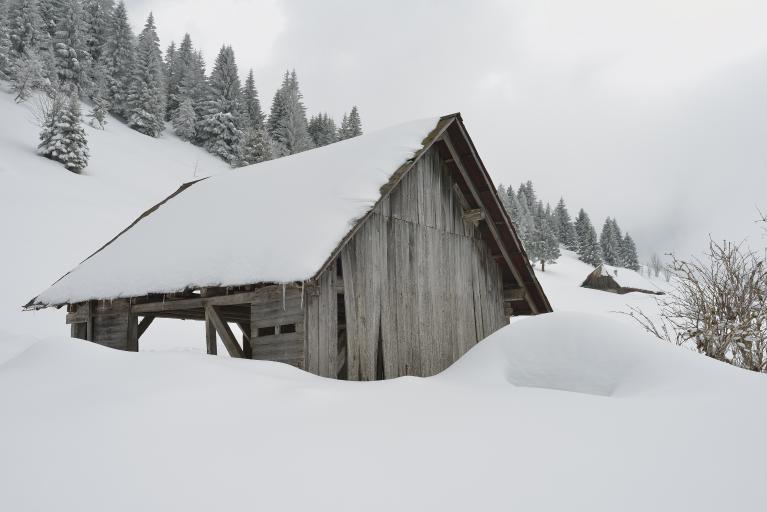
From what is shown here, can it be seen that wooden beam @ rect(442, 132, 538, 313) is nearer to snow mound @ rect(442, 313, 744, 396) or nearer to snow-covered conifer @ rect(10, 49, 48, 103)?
snow mound @ rect(442, 313, 744, 396)

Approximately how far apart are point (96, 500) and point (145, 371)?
7.18ft

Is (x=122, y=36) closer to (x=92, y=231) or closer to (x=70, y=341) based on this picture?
(x=92, y=231)

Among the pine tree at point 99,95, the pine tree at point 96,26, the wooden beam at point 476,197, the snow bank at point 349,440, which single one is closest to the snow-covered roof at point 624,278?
the wooden beam at point 476,197

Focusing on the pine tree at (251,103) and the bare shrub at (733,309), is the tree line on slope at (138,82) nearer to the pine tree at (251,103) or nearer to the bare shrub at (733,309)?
the pine tree at (251,103)

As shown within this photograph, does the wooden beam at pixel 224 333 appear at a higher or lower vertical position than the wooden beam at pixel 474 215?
lower

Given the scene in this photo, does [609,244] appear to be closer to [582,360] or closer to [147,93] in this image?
[147,93]

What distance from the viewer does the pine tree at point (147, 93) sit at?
166 feet

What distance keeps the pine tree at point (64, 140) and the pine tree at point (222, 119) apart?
19.1m

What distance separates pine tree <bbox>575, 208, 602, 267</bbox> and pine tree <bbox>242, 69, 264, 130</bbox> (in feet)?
172

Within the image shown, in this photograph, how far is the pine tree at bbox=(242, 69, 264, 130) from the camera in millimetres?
62969

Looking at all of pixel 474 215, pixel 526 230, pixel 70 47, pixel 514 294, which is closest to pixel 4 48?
pixel 70 47

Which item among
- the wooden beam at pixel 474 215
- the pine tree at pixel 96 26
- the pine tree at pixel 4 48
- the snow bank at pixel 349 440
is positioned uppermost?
the pine tree at pixel 96 26

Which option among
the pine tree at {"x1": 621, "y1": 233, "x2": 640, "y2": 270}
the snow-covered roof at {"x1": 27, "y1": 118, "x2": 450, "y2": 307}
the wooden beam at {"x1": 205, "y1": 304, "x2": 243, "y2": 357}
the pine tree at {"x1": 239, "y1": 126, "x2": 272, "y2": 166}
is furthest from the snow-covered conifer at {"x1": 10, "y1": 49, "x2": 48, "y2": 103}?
the pine tree at {"x1": 621, "y1": 233, "x2": 640, "y2": 270}

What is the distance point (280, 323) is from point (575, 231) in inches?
3331
